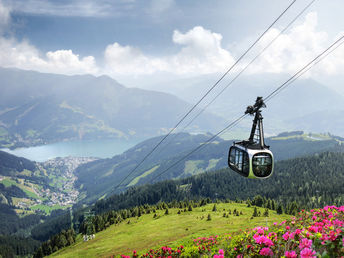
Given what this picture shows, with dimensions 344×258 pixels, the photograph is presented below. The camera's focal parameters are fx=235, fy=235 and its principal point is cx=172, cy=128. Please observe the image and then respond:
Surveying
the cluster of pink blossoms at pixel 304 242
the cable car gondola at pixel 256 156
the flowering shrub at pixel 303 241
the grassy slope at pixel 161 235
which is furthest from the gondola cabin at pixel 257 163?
the grassy slope at pixel 161 235

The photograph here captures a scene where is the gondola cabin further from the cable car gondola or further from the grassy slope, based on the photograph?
the grassy slope

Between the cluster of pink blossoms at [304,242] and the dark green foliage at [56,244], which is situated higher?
the cluster of pink blossoms at [304,242]

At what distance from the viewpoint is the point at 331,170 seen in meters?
200

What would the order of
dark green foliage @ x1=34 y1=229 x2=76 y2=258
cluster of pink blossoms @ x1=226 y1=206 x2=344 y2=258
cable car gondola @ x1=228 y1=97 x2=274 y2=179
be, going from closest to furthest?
cluster of pink blossoms @ x1=226 y1=206 x2=344 y2=258 < cable car gondola @ x1=228 y1=97 x2=274 y2=179 < dark green foliage @ x1=34 y1=229 x2=76 y2=258

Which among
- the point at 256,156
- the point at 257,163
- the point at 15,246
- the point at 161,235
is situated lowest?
the point at 15,246

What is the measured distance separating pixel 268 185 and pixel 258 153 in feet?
657

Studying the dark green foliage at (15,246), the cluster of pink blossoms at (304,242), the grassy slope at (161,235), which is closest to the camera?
the cluster of pink blossoms at (304,242)

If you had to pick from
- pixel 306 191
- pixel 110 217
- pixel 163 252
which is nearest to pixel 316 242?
pixel 163 252

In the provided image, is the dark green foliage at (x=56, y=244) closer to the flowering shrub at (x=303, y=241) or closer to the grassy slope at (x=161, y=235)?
the grassy slope at (x=161, y=235)

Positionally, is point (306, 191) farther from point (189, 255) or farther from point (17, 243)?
point (17, 243)

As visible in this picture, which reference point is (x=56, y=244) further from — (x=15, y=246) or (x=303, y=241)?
(x=303, y=241)

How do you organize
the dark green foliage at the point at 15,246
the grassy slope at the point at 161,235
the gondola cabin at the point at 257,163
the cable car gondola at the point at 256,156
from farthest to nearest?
1. the dark green foliage at the point at 15,246
2. the grassy slope at the point at 161,235
3. the gondola cabin at the point at 257,163
4. the cable car gondola at the point at 256,156

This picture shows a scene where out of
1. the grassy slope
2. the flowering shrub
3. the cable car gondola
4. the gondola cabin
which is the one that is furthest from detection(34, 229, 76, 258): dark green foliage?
the flowering shrub

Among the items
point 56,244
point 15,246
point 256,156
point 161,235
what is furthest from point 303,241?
point 15,246
